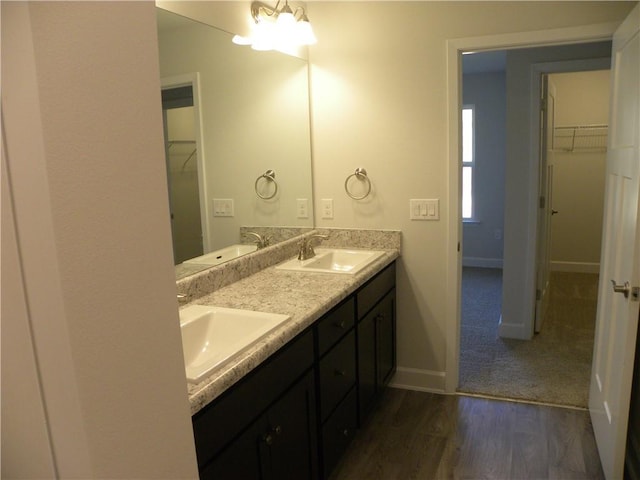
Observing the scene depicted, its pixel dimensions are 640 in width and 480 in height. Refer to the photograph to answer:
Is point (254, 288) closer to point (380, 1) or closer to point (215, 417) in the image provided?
point (215, 417)

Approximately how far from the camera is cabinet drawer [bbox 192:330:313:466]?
123 cm

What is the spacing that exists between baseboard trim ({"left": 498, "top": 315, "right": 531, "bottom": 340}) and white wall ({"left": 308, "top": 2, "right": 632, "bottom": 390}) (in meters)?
1.03

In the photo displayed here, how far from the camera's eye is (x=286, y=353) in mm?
1605

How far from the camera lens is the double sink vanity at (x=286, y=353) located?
132cm

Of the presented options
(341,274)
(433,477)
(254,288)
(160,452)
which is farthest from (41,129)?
(433,477)

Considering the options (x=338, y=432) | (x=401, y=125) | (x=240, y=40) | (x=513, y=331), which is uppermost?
(x=240, y=40)

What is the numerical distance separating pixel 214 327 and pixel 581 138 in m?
5.00

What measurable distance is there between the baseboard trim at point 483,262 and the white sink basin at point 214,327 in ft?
15.8

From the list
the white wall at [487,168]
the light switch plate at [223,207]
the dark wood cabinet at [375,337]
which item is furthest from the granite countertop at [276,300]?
the white wall at [487,168]

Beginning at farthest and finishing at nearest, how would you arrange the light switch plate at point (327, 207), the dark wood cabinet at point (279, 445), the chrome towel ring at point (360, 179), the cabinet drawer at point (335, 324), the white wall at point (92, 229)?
the light switch plate at point (327, 207) → the chrome towel ring at point (360, 179) → the cabinet drawer at point (335, 324) → the dark wood cabinet at point (279, 445) → the white wall at point (92, 229)

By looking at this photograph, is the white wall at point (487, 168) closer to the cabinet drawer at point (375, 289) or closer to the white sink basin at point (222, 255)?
the cabinet drawer at point (375, 289)

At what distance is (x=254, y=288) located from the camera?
2135 millimetres

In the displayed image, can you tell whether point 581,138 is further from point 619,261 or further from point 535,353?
point 619,261

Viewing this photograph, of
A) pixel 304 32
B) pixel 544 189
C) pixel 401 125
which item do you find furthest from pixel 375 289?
pixel 544 189
